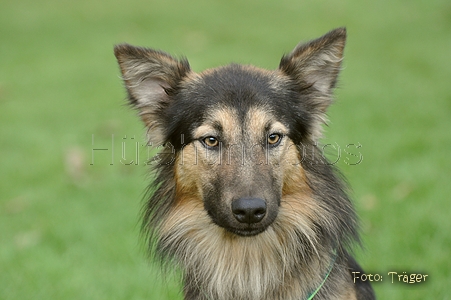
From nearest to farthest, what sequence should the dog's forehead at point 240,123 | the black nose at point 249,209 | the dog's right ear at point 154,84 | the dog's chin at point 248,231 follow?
the black nose at point 249,209, the dog's chin at point 248,231, the dog's forehead at point 240,123, the dog's right ear at point 154,84

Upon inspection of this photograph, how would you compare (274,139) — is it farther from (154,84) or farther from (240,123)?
(154,84)

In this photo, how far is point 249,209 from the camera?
12.3ft

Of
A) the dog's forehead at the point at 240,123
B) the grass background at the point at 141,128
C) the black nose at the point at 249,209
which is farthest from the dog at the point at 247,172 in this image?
the grass background at the point at 141,128

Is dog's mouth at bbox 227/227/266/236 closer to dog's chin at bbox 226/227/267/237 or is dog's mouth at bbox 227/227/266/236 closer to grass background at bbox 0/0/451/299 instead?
dog's chin at bbox 226/227/267/237

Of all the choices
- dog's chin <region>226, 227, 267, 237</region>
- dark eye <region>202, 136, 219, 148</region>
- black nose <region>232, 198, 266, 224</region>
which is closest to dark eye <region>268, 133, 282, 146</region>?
dark eye <region>202, 136, 219, 148</region>

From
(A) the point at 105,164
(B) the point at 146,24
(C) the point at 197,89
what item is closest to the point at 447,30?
(B) the point at 146,24

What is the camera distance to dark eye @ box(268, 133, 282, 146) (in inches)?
164

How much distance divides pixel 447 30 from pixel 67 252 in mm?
12953

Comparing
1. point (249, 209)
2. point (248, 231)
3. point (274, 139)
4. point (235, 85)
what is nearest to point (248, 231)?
point (248, 231)

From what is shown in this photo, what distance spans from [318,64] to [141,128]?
651 centimetres

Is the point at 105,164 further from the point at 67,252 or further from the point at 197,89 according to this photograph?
the point at 197,89

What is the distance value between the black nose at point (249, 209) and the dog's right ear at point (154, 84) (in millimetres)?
1068

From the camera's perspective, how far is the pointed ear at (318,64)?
14.2ft

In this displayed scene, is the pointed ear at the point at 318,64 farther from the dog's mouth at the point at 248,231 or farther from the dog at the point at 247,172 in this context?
the dog's mouth at the point at 248,231
